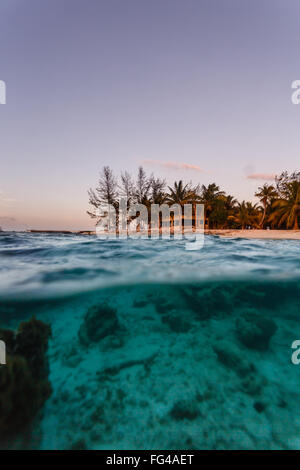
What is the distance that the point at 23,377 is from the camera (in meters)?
2.52

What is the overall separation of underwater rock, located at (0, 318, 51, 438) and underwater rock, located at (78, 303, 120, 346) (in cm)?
130

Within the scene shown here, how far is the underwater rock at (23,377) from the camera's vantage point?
2293 millimetres

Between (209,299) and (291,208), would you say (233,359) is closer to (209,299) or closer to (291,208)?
(209,299)

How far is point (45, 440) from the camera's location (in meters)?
2.23

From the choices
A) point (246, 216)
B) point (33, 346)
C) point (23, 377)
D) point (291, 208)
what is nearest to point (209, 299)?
point (33, 346)

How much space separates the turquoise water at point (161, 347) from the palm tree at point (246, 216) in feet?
84.2

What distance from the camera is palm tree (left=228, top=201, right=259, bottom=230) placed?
3012 cm

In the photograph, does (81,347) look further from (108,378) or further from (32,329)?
(32,329)

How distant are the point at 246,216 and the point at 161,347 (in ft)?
103

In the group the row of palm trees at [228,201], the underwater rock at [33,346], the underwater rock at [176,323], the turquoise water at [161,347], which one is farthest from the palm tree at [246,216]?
the underwater rock at [33,346]

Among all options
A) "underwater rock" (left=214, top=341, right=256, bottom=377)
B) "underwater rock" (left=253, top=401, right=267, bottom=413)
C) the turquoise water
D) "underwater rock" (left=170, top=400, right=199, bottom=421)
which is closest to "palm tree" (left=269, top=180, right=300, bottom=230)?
the turquoise water

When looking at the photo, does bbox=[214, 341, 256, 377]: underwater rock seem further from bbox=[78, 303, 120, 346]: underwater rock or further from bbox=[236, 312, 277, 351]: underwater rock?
bbox=[78, 303, 120, 346]: underwater rock
